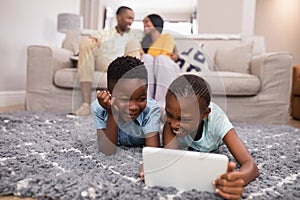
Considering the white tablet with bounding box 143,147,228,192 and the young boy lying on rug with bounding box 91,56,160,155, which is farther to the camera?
the young boy lying on rug with bounding box 91,56,160,155

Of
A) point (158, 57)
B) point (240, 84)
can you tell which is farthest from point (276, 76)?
point (158, 57)

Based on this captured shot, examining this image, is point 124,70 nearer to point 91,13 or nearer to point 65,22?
point 65,22

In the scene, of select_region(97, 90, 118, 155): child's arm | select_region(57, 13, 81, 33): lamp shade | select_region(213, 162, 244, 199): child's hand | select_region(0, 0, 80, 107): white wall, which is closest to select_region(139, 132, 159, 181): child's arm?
select_region(97, 90, 118, 155): child's arm

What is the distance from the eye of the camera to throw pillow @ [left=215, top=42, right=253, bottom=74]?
6.79ft

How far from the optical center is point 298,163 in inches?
35.2

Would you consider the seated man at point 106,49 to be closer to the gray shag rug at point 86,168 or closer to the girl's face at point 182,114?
the gray shag rug at point 86,168

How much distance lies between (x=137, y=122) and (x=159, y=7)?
1.74 meters

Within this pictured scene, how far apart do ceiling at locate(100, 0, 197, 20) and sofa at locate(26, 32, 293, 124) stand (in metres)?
0.32

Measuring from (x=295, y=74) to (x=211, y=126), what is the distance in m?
1.96

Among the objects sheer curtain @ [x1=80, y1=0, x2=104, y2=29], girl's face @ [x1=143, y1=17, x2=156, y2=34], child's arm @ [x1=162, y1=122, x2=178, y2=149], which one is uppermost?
sheer curtain @ [x1=80, y1=0, x2=104, y2=29]

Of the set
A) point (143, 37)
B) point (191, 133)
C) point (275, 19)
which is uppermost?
point (275, 19)

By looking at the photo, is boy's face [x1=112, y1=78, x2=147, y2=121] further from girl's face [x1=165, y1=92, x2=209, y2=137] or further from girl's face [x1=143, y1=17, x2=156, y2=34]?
girl's face [x1=143, y1=17, x2=156, y2=34]

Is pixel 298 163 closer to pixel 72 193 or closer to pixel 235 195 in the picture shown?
pixel 235 195

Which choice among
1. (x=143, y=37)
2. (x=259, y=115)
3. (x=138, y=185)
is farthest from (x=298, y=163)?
(x=259, y=115)
